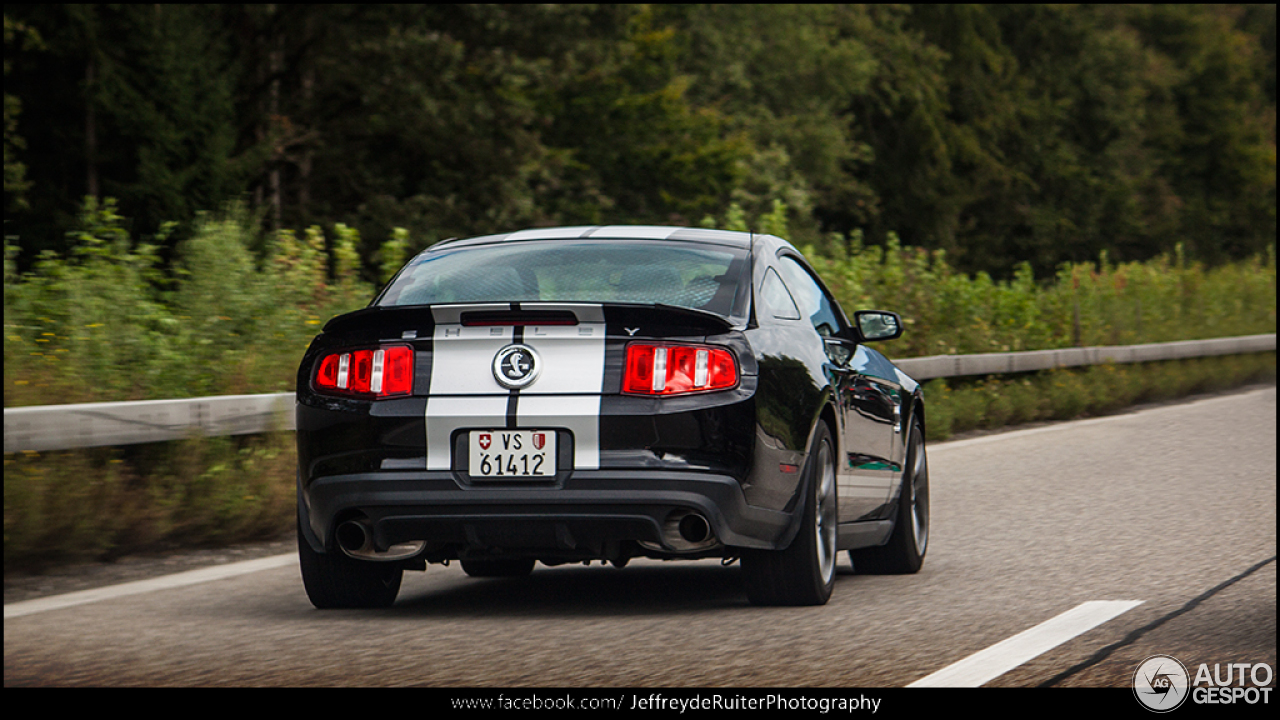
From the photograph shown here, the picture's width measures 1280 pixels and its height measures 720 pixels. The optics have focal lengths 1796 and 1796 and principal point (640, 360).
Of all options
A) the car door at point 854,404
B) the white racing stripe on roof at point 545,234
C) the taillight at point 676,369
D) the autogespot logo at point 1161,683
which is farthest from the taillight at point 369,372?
the autogespot logo at point 1161,683

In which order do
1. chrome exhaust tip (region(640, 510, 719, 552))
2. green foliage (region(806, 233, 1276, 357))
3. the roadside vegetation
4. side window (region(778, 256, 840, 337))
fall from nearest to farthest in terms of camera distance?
1. chrome exhaust tip (region(640, 510, 719, 552))
2. side window (region(778, 256, 840, 337))
3. the roadside vegetation
4. green foliage (region(806, 233, 1276, 357))

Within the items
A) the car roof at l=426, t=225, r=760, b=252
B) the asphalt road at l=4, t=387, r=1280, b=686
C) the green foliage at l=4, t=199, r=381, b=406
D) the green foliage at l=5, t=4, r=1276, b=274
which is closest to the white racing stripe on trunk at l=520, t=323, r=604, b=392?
the asphalt road at l=4, t=387, r=1280, b=686

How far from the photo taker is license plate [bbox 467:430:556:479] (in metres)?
6.05

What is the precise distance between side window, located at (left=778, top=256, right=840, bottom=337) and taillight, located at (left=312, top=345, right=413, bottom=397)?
182 centimetres

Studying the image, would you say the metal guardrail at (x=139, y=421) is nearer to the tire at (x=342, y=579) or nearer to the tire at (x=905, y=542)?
the tire at (x=342, y=579)

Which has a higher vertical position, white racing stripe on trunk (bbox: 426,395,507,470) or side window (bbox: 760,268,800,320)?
side window (bbox: 760,268,800,320)

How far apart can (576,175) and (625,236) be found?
33.1 metres

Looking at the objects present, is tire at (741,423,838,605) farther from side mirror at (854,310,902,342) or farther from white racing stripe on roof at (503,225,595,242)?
white racing stripe on roof at (503,225,595,242)

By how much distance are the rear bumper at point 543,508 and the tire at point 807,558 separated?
0.41 metres

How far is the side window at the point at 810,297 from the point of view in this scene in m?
7.41

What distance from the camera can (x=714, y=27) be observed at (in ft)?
165

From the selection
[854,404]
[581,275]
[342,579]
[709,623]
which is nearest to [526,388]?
[581,275]

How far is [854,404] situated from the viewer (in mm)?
7406
